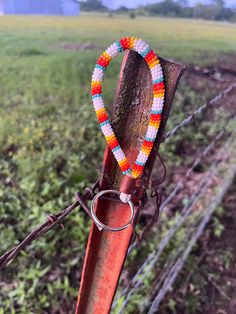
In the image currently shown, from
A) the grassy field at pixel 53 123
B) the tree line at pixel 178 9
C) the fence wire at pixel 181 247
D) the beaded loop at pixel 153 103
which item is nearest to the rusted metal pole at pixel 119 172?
the beaded loop at pixel 153 103

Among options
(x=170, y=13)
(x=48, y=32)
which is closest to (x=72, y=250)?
(x=48, y=32)

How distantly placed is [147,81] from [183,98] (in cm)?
246

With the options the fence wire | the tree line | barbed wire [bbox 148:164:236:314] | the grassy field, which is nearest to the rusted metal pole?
the fence wire

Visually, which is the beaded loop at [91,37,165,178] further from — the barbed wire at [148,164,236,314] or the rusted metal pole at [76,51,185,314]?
the barbed wire at [148,164,236,314]

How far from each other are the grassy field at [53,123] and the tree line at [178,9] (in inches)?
1.8

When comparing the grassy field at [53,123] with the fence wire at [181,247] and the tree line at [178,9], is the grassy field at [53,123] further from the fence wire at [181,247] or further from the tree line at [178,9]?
the fence wire at [181,247]

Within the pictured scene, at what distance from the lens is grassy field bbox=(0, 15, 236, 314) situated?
167 centimetres

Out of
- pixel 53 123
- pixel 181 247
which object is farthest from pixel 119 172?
pixel 53 123

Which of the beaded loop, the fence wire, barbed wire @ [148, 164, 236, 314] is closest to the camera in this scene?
the beaded loop

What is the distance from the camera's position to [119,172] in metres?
0.62

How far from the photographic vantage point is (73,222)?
189cm

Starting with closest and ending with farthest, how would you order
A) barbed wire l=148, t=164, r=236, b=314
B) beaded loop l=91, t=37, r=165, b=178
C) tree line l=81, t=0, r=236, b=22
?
beaded loop l=91, t=37, r=165, b=178
barbed wire l=148, t=164, r=236, b=314
tree line l=81, t=0, r=236, b=22

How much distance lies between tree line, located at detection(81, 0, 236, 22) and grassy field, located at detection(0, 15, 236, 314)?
47mm

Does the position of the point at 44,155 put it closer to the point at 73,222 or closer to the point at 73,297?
the point at 73,222
